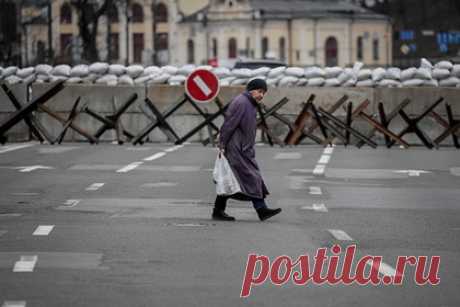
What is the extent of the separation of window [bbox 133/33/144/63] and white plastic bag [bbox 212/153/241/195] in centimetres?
14856

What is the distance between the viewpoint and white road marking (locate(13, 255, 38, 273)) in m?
12.0

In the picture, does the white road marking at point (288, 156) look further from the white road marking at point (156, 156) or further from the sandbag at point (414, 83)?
the sandbag at point (414, 83)

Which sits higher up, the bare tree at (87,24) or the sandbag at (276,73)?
the sandbag at (276,73)

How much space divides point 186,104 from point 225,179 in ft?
66.7

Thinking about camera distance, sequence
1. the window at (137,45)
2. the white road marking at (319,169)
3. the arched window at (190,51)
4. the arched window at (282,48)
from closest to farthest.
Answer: the white road marking at (319,169) → the arched window at (282,48) → the window at (137,45) → the arched window at (190,51)

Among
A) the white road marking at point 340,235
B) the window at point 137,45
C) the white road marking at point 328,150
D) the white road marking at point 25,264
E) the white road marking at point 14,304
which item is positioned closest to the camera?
the white road marking at point 14,304

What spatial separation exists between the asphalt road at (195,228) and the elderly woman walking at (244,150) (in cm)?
24

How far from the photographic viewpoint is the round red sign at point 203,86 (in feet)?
110

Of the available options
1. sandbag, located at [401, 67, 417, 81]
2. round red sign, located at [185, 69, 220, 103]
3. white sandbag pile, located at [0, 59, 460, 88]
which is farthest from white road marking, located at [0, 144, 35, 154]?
sandbag, located at [401, 67, 417, 81]

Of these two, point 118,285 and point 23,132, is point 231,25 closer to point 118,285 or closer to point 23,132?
point 23,132

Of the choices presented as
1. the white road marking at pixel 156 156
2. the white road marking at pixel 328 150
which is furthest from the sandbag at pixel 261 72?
the white road marking at pixel 156 156

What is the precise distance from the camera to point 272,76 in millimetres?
39500

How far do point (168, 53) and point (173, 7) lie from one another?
5347 mm

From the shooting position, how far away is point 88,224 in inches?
638
